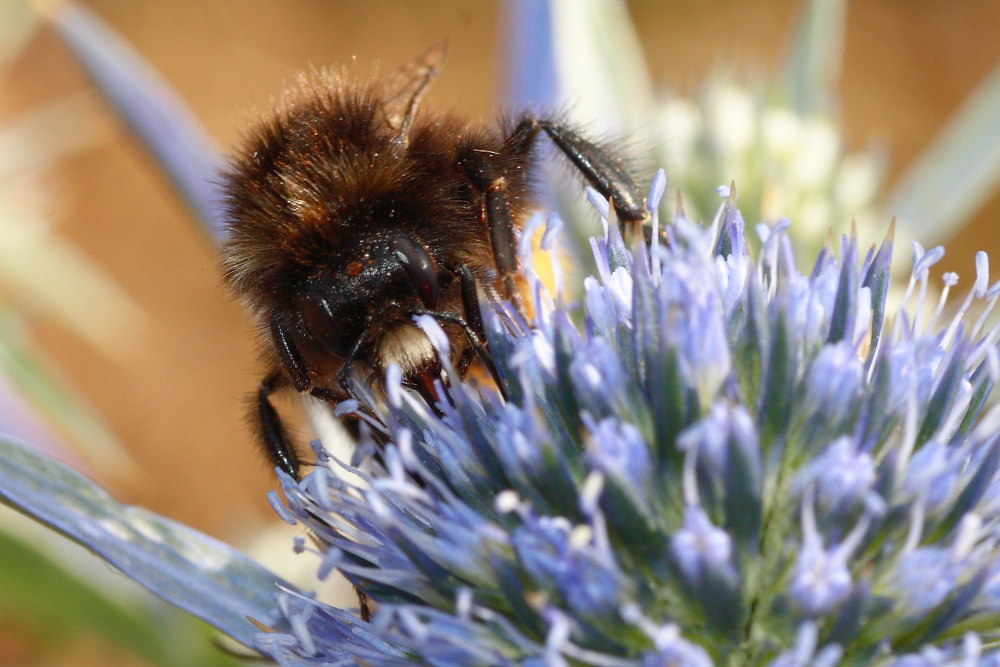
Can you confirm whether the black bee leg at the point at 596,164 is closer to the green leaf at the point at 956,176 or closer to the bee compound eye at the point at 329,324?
the bee compound eye at the point at 329,324

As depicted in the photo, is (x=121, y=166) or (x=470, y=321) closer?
(x=470, y=321)

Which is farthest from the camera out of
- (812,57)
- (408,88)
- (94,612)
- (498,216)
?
(812,57)

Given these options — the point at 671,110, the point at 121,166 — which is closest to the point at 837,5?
the point at 671,110

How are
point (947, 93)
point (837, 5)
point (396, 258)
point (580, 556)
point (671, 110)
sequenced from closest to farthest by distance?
point (580, 556) → point (396, 258) → point (837, 5) → point (671, 110) → point (947, 93)

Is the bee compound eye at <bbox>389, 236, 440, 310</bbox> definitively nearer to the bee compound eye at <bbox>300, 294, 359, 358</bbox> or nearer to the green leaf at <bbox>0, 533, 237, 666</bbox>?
the bee compound eye at <bbox>300, 294, 359, 358</bbox>

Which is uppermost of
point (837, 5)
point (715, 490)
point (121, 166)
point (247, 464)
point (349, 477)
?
point (121, 166)

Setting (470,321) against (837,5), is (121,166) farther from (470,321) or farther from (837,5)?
(470,321)

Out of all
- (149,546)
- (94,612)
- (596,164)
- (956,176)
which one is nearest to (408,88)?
(596,164)

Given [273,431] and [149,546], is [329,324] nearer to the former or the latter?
[273,431]
